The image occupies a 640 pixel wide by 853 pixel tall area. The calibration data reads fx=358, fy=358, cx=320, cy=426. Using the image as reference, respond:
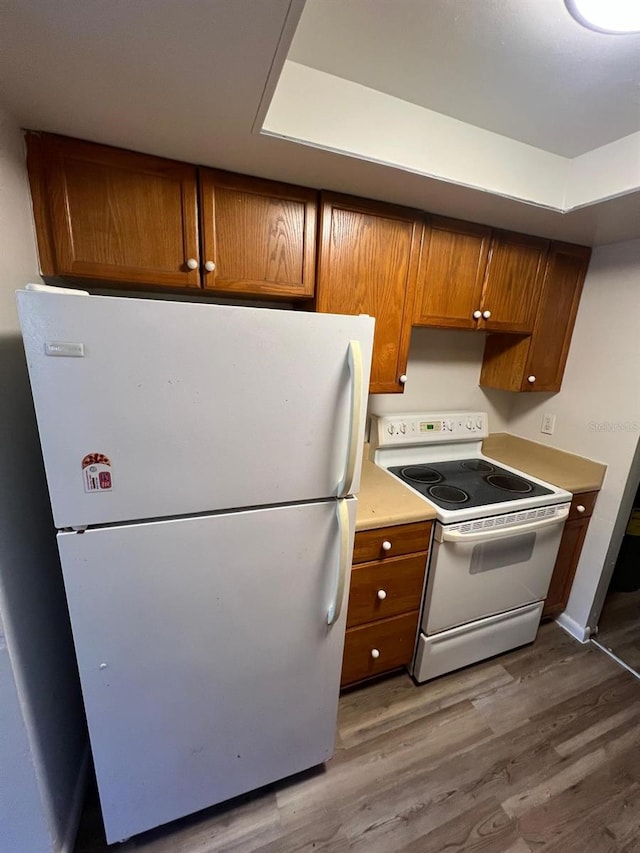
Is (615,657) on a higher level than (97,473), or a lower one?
lower

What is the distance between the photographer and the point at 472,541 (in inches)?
58.9


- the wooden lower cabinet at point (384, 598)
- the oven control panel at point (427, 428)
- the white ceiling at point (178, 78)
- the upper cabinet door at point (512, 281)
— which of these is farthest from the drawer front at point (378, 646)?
the white ceiling at point (178, 78)

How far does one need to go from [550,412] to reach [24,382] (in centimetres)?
253

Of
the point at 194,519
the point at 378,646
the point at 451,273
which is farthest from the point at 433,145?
the point at 378,646

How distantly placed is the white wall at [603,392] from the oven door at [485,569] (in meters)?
0.35

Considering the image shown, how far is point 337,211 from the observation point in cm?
139

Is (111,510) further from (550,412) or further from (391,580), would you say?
(550,412)

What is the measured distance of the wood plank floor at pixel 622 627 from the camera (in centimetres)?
197

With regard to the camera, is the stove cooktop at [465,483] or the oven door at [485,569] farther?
the stove cooktop at [465,483]

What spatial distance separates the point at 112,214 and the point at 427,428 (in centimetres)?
167

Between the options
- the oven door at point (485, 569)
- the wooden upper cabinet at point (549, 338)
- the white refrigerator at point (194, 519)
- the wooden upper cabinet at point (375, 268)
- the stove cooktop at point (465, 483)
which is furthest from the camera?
the wooden upper cabinet at point (549, 338)

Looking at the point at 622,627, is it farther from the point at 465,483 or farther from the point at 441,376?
the point at 441,376

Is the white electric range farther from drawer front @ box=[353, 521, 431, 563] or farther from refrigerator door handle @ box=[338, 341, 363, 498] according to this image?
refrigerator door handle @ box=[338, 341, 363, 498]

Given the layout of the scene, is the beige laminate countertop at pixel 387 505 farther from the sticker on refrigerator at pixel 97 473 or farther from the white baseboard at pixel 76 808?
the white baseboard at pixel 76 808
